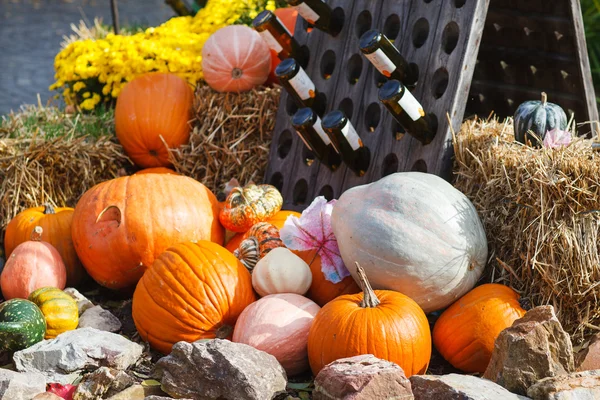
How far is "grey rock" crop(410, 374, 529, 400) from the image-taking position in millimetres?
2482

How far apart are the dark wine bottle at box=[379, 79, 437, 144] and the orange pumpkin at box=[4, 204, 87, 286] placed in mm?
1891

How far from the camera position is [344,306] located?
3016mm

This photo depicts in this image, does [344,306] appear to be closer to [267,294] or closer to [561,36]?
[267,294]

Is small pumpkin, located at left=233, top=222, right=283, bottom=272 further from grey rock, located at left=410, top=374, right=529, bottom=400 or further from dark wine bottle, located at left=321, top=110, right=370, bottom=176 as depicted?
grey rock, located at left=410, top=374, right=529, bottom=400

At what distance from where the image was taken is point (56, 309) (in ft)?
11.3

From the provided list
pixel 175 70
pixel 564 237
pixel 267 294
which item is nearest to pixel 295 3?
pixel 175 70

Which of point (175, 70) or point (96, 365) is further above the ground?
point (175, 70)

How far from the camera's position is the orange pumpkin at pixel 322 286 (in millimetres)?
3537

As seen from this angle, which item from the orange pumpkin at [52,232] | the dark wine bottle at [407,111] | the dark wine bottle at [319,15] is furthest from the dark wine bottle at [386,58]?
the orange pumpkin at [52,232]

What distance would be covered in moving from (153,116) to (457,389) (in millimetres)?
2942

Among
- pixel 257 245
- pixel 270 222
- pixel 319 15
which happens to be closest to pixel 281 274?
pixel 257 245

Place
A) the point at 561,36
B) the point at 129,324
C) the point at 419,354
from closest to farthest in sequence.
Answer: the point at 419,354, the point at 129,324, the point at 561,36

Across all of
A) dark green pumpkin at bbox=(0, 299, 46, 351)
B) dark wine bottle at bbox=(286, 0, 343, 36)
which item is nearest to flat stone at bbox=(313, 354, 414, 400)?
dark green pumpkin at bbox=(0, 299, 46, 351)

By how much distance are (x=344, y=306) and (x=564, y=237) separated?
96 cm
